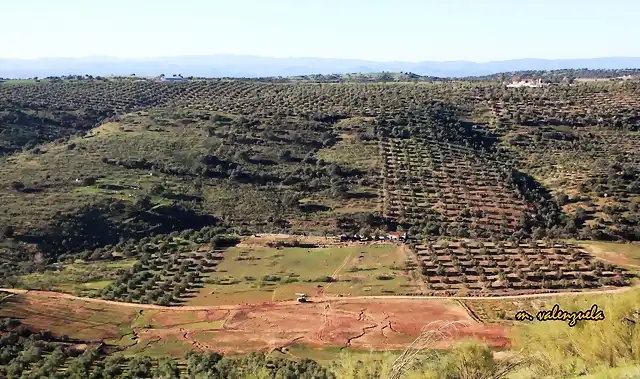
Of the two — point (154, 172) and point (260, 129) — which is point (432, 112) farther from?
point (154, 172)

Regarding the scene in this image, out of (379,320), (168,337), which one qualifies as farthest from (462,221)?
(168,337)

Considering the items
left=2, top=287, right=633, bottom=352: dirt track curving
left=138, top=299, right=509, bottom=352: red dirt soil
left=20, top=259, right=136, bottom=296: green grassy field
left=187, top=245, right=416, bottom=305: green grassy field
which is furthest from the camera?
left=20, top=259, right=136, bottom=296: green grassy field

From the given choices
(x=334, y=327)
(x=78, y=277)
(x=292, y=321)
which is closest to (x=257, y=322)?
(x=292, y=321)
